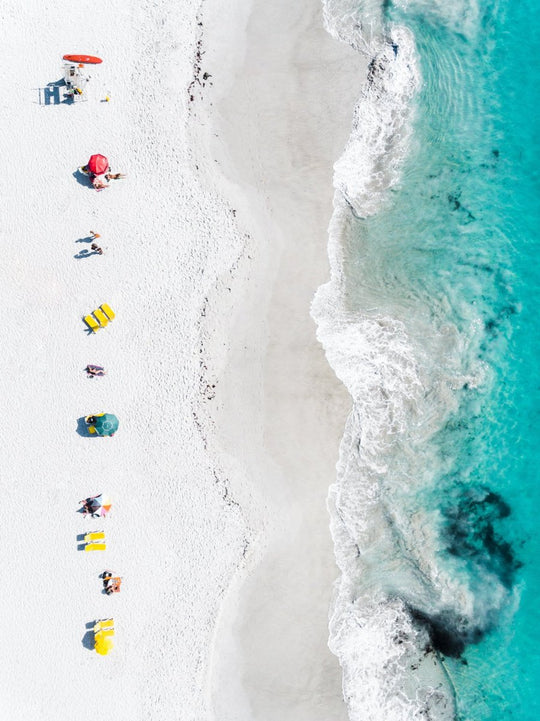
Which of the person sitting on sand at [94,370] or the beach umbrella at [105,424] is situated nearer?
the beach umbrella at [105,424]

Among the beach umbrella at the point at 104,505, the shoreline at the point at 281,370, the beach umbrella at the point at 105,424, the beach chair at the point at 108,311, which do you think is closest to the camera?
the shoreline at the point at 281,370

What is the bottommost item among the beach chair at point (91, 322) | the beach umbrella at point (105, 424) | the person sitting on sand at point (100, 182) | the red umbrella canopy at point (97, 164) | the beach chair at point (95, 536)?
the beach chair at point (95, 536)

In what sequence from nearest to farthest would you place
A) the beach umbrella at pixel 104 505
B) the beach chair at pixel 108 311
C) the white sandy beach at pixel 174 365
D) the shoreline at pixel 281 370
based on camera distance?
the shoreline at pixel 281 370 → the white sandy beach at pixel 174 365 → the beach umbrella at pixel 104 505 → the beach chair at pixel 108 311

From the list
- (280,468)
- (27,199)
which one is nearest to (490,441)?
(280,468)

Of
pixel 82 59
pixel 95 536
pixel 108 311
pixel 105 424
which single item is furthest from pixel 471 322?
pixel 82 59

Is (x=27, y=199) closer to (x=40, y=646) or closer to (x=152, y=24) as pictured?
(x=152, y=24)

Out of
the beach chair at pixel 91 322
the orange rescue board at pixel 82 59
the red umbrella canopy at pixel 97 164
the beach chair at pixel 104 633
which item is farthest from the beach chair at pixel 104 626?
the orange rescue board at pixel 82 59

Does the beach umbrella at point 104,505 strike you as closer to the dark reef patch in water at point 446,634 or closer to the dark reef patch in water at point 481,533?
the dark reef patch in water at point 446,634
